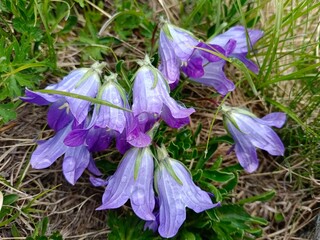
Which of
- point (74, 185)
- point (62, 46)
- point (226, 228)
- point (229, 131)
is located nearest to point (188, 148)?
point (229, 131)

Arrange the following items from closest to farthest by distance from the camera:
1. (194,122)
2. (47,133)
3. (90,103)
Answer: (90,103), (47,133), (194,122)

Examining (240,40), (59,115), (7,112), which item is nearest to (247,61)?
(240,40)

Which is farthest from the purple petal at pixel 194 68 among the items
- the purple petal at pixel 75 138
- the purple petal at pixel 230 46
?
the purple petal at pixel 75 138

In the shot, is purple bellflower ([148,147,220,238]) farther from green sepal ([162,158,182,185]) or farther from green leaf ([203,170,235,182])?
green leaf ([203,170,235,182])

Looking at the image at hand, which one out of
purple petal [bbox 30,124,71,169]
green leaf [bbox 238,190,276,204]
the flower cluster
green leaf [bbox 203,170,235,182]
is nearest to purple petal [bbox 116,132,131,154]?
the flower cluster

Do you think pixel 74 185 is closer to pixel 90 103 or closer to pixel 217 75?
pixel 90 103

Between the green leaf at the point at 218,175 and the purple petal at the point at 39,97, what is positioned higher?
the purple petal at the point at 39,97

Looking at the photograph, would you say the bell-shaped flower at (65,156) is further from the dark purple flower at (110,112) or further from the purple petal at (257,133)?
the purple petal at (257,133)
